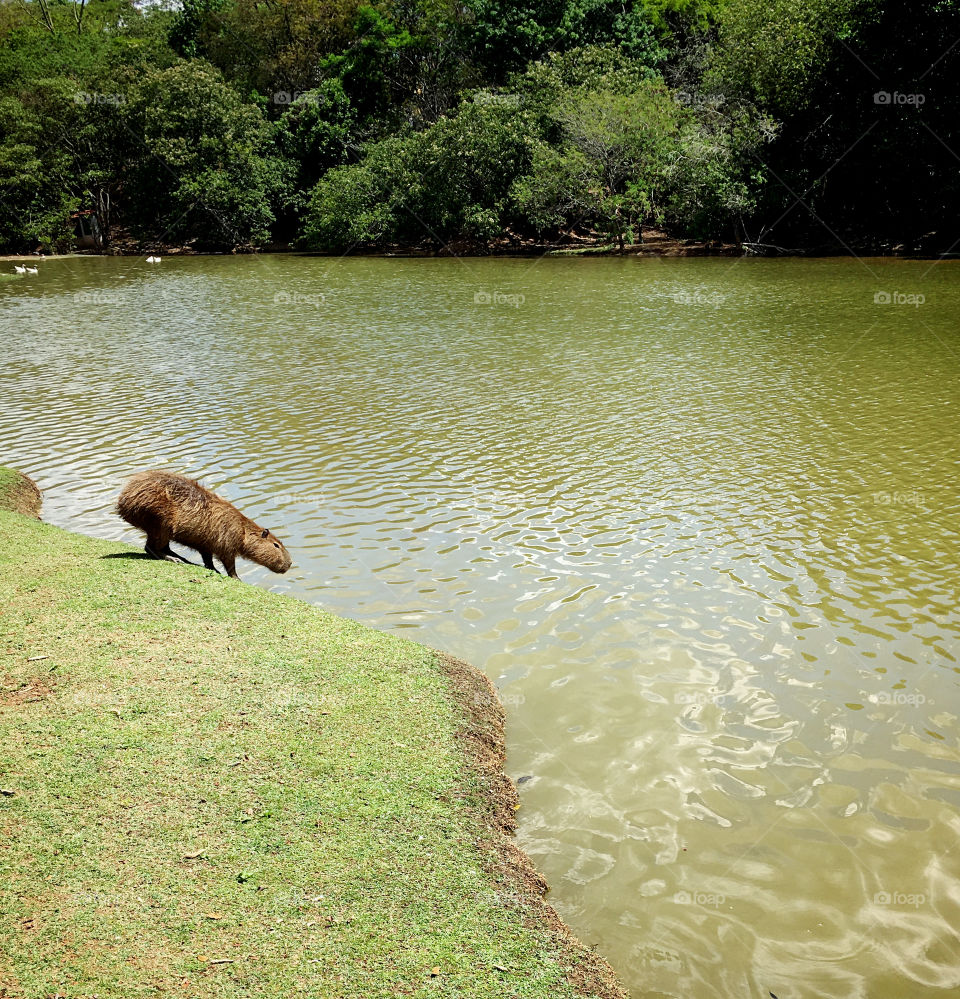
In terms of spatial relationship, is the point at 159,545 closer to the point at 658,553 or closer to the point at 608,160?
the point at 658,553

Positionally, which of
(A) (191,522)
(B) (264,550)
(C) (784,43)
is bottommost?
(B) (264,550)

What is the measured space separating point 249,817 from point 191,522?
11.1 ft

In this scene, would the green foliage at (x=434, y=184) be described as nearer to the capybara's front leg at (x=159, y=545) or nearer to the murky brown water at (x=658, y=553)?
the murky brown water at (x=658, y=553)

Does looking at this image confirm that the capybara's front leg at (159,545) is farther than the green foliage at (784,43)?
No

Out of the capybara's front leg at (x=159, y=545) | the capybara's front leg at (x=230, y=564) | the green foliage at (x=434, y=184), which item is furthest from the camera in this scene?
the green foliage at (x=434, y=184)

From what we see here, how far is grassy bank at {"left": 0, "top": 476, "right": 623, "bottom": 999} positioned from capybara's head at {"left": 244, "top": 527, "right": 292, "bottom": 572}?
111 centimetres

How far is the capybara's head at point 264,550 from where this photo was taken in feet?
23.6

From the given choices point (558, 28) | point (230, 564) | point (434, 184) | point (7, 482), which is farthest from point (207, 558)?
point (558, 28)

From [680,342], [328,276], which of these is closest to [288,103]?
[328,276]

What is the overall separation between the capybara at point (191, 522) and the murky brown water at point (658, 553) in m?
0.68

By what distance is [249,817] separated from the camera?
13.1 ft

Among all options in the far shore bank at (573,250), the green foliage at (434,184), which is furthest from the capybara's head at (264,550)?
the green foliage at (434,184)

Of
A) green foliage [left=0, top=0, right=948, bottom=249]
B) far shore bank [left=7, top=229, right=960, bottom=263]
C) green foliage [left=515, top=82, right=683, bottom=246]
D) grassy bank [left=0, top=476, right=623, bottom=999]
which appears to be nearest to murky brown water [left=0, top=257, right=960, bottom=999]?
grassy bank [left=0, top=476, right=623, bottom=999]

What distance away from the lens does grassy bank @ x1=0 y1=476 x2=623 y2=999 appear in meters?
3.24
